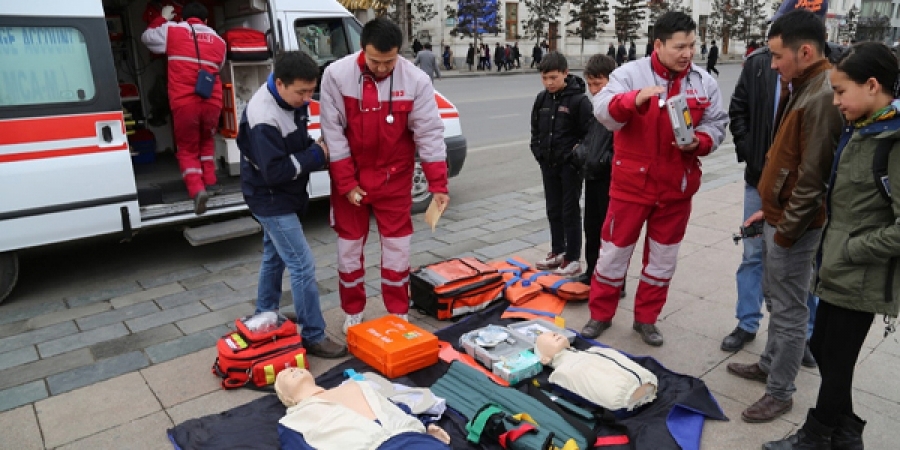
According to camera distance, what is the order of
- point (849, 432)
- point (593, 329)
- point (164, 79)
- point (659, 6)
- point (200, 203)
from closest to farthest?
point (849, 432)
point (593, 329)
point (200, 203)
point (164, 79)
point (659, 6)

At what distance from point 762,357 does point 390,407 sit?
2.36 meters

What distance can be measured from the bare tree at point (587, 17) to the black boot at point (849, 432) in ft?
168

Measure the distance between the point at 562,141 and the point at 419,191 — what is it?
2805 millimetres

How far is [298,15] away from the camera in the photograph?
263 inches

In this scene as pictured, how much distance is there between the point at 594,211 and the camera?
17.3 ft

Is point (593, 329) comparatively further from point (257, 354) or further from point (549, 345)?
point (257, 354)

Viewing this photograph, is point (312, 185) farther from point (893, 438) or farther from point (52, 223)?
point (893, 438)

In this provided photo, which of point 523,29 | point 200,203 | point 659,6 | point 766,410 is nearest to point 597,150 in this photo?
Result: point 766,410

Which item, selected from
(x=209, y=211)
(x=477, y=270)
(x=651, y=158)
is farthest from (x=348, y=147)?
(x=209, y=211)

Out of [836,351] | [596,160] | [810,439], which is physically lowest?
[810,439]

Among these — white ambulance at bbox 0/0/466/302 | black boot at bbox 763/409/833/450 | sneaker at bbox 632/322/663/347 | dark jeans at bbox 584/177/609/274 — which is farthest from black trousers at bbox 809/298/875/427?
white ambulance at bbox 0/0/466/302

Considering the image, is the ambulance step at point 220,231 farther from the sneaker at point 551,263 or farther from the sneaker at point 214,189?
the sneaker at point 551,263

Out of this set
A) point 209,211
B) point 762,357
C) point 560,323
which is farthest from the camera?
point 209,211

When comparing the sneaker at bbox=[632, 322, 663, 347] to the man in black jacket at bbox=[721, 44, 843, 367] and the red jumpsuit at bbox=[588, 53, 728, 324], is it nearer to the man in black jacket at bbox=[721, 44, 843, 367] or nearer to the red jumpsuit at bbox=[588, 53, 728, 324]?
the red jumpsuit at bbox=[588, 53, 728, 324]
